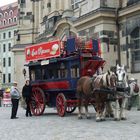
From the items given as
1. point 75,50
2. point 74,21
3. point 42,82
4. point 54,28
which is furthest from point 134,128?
point 54,28

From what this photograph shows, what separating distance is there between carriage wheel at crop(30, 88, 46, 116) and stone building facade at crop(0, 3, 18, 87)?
57.6 m

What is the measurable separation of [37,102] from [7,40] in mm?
62301

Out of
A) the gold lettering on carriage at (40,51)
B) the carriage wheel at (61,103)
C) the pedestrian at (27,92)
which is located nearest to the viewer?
Answer: the carriage wheel at (61,103)

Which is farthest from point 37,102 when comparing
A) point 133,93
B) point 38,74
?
point 133,93

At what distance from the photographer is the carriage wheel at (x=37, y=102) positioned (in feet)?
56.5

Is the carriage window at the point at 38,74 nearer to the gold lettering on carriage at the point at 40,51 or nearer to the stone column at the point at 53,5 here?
the gold lettering on carriage at the point at 40,51

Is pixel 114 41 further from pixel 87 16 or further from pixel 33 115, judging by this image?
pixel 33 115

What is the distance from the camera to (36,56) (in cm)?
1805

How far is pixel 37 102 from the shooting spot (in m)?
17.5

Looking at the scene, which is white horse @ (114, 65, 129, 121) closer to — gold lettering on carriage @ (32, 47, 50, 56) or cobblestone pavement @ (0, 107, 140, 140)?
cobblestone pavement @ (0, 107, 140, 140)

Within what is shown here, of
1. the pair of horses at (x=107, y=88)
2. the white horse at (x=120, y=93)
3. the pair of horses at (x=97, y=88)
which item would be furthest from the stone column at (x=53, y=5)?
the white horse at (x=120, y=93)

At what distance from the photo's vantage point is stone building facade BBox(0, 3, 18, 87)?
7625 centimetres

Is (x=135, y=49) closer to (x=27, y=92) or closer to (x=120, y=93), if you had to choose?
(x=27, y=92)

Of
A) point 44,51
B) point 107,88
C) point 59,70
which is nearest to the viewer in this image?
point 107,88
